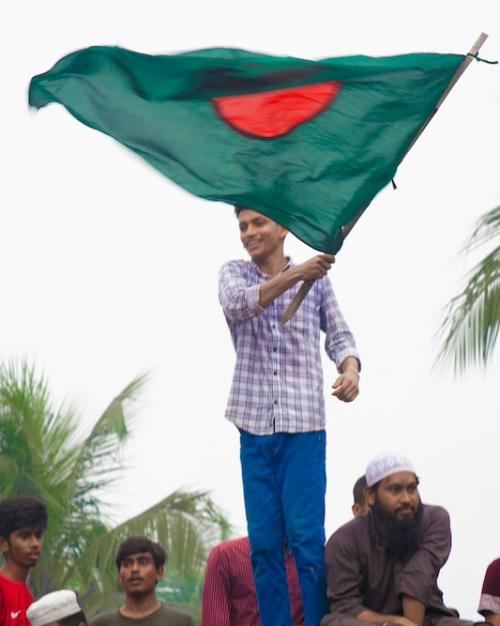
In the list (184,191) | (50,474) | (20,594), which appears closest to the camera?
(184,191)

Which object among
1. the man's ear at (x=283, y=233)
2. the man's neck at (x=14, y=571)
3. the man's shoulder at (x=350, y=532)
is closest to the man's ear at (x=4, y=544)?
the man's neck at (x=14, y=571)

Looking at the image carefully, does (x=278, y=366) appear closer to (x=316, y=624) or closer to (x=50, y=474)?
(x=316, y=624)

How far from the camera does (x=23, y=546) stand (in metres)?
9.69

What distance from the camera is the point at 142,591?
9594 mm

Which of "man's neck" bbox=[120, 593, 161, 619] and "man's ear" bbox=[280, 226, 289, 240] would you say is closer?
"man's ear" bbox=[280, 226, 289, 240]

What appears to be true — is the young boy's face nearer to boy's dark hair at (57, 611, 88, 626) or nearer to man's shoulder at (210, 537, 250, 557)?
boy's dark hair at (57, 611, 88, 626)

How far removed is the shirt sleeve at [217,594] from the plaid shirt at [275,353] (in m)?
1.11

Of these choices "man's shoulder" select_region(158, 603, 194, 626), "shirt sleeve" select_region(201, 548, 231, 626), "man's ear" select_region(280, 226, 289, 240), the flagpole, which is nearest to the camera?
the flagpole

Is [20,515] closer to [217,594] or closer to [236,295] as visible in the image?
[217,594]

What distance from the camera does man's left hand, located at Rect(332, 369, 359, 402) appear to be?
860 cm

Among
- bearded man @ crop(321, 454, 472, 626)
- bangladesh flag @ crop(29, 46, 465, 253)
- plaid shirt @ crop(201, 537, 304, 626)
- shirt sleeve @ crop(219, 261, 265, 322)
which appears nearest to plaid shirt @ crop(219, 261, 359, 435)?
shirt sleeve @ crop(219, 261, 265, 322)

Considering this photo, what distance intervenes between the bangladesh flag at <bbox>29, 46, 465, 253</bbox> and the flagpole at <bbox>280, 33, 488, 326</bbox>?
30mm

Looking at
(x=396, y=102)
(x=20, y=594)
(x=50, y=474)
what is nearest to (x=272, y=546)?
(x=20, y=594)

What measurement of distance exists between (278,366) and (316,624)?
130 cm
